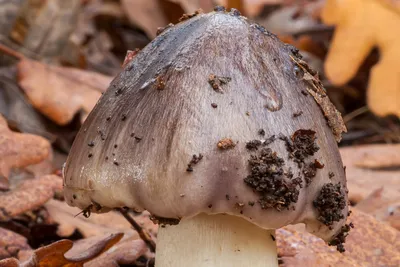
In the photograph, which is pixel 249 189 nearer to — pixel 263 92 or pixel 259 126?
pixel 259 126

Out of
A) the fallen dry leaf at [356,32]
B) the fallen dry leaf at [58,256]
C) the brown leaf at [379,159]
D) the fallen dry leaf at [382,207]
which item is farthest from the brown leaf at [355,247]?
the fallen dry leaf at [356,32]

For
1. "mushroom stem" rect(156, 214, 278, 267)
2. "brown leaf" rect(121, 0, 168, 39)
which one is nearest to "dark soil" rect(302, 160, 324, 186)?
"mushroom stem" rect(156, 214, 278, 267)

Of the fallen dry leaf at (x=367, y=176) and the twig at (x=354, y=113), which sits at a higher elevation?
the fallen dry leaf at (x=367, y=176)

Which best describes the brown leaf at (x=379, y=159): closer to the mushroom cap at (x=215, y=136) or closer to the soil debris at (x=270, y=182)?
the mushroom cap at (x=215, y=136)

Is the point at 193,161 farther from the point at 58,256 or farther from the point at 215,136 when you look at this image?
the point at 58,256

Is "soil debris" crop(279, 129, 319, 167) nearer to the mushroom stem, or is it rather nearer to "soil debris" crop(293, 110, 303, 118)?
"soil debris" crop(293, 110, 303, 118)

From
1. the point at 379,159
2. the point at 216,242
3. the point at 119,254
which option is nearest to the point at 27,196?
the point at 119,254
